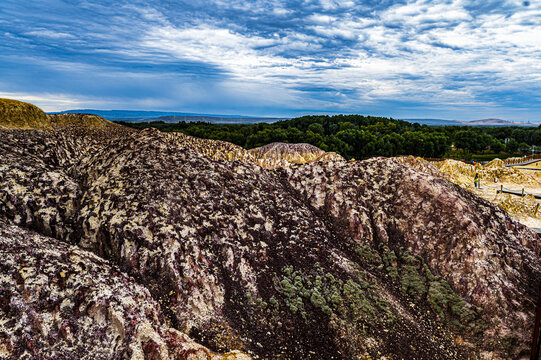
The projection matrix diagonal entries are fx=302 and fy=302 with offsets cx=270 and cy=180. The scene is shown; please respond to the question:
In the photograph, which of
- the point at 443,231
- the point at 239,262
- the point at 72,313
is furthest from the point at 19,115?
the point at 443,231

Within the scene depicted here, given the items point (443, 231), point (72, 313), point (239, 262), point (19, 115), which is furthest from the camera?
point (19, 115)

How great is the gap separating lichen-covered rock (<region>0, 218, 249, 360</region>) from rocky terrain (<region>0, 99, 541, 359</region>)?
0.03 m

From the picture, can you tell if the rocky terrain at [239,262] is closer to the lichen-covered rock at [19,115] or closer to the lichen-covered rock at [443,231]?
the lichen-covered rock at [443,231]

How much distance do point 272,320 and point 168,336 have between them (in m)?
3.04

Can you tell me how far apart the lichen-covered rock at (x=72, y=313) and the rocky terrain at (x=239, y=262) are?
3 centimetres

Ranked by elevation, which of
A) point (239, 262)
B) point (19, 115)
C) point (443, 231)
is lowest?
point (239, 262)

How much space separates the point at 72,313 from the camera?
21.3ft

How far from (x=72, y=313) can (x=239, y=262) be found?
15.4 feet

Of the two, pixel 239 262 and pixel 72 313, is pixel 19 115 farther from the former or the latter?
pixel 239 262

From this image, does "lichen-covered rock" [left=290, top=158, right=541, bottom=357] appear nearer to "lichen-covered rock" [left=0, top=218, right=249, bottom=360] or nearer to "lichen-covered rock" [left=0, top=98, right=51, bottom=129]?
"lichen-covered rock" [left=0, top=218, right=249, bottom=360]

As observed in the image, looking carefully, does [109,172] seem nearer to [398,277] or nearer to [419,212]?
[398,277]

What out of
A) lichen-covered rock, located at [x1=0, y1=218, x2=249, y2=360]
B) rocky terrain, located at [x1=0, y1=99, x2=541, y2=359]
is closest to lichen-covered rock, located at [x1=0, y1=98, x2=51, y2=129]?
rocky terrain, located at [x1=0, y1=99, x2=541, y2=359]

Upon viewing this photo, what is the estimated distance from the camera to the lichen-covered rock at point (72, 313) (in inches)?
231

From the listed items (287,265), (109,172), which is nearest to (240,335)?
(287,265)
